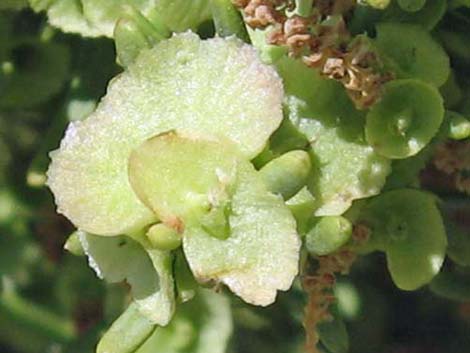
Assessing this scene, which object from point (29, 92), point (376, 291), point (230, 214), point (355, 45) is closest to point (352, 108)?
point (355, 45)

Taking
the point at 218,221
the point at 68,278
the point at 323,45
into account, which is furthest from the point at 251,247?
the point at 68,278

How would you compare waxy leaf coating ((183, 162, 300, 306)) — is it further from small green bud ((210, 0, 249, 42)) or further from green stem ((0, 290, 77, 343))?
green stem ((0, 290, 77, 343))

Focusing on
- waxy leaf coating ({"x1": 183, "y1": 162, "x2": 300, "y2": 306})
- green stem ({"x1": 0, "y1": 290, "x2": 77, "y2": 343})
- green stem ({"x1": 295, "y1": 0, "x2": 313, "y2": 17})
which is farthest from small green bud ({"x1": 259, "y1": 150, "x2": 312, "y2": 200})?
green stem ({"x1": 0, "y1": 290, "x2": 77, "y2": 343})

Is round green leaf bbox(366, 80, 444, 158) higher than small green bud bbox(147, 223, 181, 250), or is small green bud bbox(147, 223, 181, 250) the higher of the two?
small green bud bbox(147, 223, 181, 250)

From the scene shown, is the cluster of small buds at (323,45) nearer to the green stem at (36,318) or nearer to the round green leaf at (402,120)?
the round green leaf at (402,120)

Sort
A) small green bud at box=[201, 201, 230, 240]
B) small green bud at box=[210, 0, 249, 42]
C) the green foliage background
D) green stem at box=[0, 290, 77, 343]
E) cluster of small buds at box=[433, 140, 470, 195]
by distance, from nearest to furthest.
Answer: small green bud at box=[201, 201, 230, 240] → small green bud at box=[210, 0, 249, 42] → cluster of small buds at box=[433, 140, 470, 195] → the green foliage background → green stem at box=[0, 290, 77, 343]

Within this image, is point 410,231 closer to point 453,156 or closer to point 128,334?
point 453,156

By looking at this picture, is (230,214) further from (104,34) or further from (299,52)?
(104,34)
